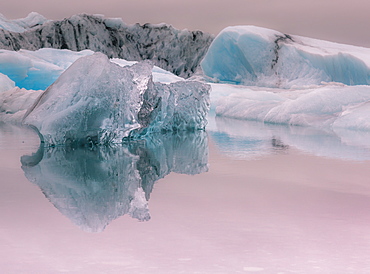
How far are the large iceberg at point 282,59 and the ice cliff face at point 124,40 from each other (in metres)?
20.2

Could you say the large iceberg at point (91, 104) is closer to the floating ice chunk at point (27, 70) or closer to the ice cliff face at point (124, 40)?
the floating ice chunk at point (27, 70)

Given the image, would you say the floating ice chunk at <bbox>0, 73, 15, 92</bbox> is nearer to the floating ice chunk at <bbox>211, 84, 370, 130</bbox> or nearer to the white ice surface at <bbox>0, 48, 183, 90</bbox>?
the white ice surface at <bbox>0, 48, 183, 90</bbox>

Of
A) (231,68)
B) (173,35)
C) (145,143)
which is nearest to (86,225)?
(145,143)

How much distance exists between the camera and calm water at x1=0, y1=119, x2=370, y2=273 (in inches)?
73.4

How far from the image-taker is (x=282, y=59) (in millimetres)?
18281

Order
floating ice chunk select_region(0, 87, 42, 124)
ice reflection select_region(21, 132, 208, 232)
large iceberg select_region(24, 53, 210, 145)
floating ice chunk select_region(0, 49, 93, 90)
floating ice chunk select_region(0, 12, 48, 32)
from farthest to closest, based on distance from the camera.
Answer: floating ice chunk select_region(0, 12, 48, 32) → floating ice chunk select_region(0, 49, 93, 90) → floating ice chunk select_region(0, 87, 42, 124) → large iceberg select_region(24, 53, 210, 145) → ice reflection select_region(21, 132, 208, 232)

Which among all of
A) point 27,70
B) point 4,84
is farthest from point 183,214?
point 27,70

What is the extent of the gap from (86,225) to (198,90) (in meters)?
7.05

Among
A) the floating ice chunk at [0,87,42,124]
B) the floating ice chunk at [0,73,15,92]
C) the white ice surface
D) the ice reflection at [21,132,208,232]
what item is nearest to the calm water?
the ice reflection at [21,132,208,232]

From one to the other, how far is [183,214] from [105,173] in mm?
1472

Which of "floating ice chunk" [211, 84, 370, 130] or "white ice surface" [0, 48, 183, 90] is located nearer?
"floating ice chunk" [211, 84, 370, 130]

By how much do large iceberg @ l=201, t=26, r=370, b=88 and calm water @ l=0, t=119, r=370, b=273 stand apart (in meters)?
13.5

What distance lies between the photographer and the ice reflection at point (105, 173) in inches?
104

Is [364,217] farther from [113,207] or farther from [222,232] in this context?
[113,207]
